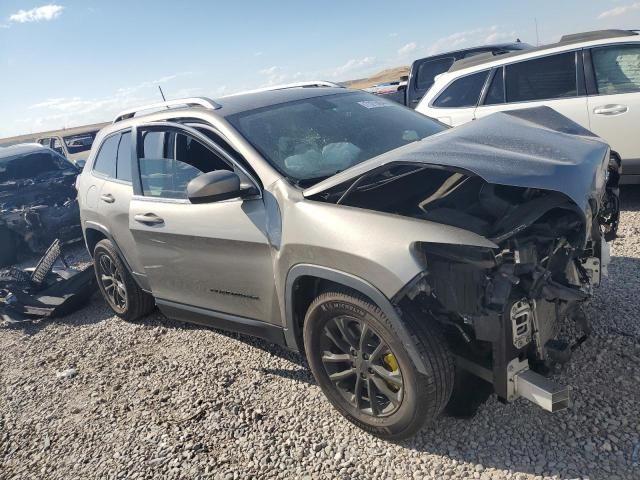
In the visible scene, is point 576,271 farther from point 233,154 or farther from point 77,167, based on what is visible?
point 77,167

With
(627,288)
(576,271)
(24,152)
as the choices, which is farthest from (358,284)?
(24,152)

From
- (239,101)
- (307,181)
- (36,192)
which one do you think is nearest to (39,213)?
(36,192)

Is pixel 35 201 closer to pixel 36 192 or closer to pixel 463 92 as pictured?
pixel 36 192

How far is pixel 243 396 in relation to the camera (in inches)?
134

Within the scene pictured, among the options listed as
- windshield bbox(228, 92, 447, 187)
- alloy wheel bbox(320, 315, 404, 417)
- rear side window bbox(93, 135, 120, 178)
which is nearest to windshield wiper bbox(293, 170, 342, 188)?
windshield bbox(228, 92, 447, 187)

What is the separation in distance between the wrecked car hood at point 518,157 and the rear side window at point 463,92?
125 inches

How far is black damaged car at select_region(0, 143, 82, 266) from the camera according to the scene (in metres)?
7.61

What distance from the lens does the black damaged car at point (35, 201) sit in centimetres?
761

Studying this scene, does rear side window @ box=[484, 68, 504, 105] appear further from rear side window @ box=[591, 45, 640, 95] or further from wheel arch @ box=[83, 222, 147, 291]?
wheel arch @ box=[83, 222, 147, 291]

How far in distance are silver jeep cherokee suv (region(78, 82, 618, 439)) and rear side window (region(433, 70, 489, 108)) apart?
273 centimetres

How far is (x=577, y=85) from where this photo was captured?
563cm

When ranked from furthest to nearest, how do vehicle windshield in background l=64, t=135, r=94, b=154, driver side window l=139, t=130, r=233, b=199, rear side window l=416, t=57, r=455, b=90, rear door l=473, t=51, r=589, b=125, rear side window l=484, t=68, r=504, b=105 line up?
vehicle windshield in background l=64, t=135, r=94, b=154 < rear side window l=416, t=57, r=455, b=90 < rear side window l=484, t=68, r=504, b=105 < rear door l=473, t=51, r=589, b=125 < driver side window l=139, t=130, r=233, b=199

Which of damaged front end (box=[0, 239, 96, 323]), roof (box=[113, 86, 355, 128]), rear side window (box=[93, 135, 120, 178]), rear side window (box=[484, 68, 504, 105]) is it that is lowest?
damaged front end (box=[0, 239, 96, 323])

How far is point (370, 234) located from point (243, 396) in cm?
161
